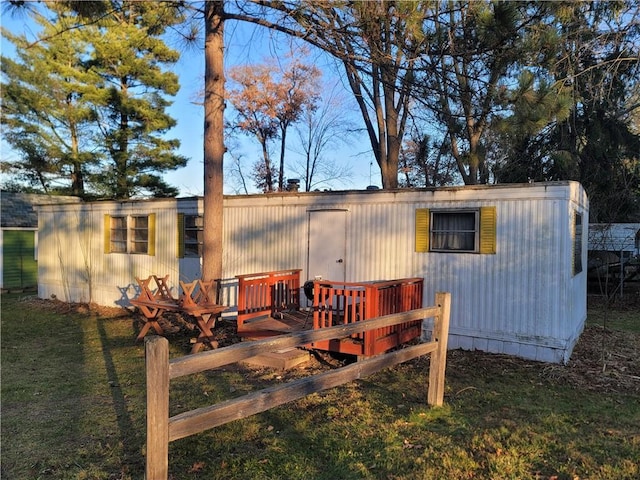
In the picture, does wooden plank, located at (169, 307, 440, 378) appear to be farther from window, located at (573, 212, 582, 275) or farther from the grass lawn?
window, located at (573, 212, 582, 275)

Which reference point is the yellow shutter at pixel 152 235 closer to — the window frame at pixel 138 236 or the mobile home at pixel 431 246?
the mobile home at pixel 431 246

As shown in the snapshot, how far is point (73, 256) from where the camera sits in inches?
469

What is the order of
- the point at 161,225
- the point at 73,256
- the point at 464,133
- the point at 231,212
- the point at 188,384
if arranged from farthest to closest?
the point at 73,256, the point at 464,133, the point at 161,225, the point at 231,212, the point at 188,384

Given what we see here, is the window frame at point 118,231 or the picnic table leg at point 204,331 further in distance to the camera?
the window frame at point 118,231

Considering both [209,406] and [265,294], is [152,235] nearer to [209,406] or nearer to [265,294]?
[265,294]

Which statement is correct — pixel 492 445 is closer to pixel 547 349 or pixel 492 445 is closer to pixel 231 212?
pixel 547 349


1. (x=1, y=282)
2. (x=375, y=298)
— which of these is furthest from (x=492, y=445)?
(x=1, y=282)

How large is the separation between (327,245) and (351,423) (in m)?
4.52

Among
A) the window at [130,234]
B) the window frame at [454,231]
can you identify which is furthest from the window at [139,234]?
the window frame at [454,231]

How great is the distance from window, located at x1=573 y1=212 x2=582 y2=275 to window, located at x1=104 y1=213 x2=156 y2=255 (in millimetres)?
8358

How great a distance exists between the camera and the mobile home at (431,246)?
6.48 meters

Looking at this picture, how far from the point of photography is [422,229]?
7.38 metres

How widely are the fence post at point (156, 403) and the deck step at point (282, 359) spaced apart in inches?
129

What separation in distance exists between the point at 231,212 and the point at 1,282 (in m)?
10.3
